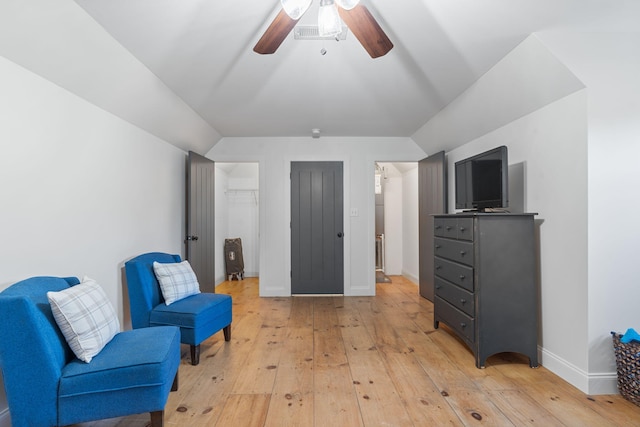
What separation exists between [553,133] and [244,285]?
468cm

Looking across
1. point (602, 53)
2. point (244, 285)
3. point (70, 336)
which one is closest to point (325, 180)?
point (244, 285)

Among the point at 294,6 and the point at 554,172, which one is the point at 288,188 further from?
the point at 294,6

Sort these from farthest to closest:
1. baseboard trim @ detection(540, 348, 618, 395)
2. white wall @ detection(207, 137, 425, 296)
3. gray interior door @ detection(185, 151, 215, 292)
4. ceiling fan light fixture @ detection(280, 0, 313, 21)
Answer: white wall @ detection(207, 137, 425, 296) < gray interior door @ detection(185, 151, 215, 292) < baseboard trim @ detection(540, 348, 618, 395) < ceiling fan light fixture @ detection(280, 0, 313, 21)

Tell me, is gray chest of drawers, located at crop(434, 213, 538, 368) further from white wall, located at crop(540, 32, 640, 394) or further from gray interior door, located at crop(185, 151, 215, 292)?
gray interior door, located at crop(185, 151, 215, 292)

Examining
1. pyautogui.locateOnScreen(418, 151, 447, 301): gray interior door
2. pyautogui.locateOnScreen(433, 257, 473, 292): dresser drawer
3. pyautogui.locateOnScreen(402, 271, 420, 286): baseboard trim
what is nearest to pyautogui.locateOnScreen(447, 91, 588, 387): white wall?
pyautogui.locateOnScreen(433, 257, 473, 292): dresser drawer

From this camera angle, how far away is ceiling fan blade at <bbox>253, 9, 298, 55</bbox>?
1509mm

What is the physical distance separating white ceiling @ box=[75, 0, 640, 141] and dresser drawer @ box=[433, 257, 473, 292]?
158cm

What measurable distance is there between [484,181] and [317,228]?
8.07 feet

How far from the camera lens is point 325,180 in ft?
15.7

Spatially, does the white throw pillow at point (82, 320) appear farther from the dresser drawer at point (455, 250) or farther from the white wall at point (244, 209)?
the white wall at point (244, 209)

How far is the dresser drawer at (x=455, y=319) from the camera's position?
8.51 ft

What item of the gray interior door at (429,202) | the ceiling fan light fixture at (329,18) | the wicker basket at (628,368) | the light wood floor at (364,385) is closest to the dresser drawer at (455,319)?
the light wood floor at (364,385)

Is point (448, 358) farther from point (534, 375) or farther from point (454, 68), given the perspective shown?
point (454, 68)

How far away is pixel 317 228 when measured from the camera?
15.7 ft
